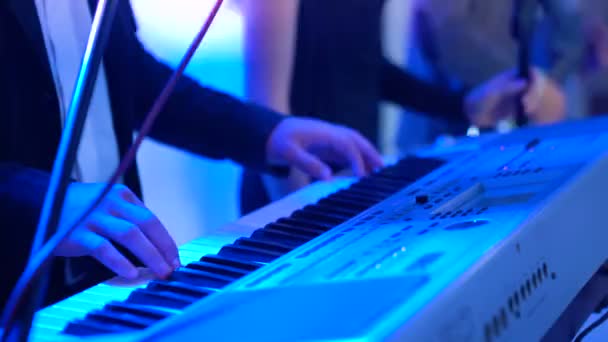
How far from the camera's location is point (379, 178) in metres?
0.88

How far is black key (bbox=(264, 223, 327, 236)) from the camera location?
0.64 m

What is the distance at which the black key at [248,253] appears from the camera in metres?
0.56

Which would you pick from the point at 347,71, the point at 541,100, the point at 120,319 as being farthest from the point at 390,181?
the point at 541,100

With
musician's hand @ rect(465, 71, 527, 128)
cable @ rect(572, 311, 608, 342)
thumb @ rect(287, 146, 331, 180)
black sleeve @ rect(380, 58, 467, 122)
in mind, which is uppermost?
black sleeve @ rect(380, 58, 467, 122)

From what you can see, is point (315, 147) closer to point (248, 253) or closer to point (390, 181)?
point (390, 181)

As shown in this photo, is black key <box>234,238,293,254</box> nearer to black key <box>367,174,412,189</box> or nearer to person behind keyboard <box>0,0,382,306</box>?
person behind keyboard <box>0,0,382,306</box>

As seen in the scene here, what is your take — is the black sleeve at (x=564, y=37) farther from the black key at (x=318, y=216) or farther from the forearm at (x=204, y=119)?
the black key at (x=318, y=216)

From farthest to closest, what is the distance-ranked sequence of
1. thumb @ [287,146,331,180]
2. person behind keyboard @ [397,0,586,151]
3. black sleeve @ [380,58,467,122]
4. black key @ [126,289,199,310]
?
person behind keyboard @ [397,0,586,151] < black sleeve @ [380,58,467,122] < thumb @ [287,146,331,180] < black key @ [126,289,199,310]

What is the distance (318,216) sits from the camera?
0.70 m

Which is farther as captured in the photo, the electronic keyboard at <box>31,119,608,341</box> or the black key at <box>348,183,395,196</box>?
the black key at <box>348,183,395,196</box>

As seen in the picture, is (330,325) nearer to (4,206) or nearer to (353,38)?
(4,206)

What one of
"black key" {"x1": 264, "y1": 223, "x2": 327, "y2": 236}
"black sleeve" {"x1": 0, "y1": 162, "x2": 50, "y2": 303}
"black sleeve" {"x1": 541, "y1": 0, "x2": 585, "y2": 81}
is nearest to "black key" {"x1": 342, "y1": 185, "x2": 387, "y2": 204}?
"black key" {"x1": 264, "y1": 223, "x2": 327, "y2": 236}

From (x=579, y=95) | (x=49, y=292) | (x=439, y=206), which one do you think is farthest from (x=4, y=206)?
(x=579, y=95)

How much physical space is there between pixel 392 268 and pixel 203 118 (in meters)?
0.53
